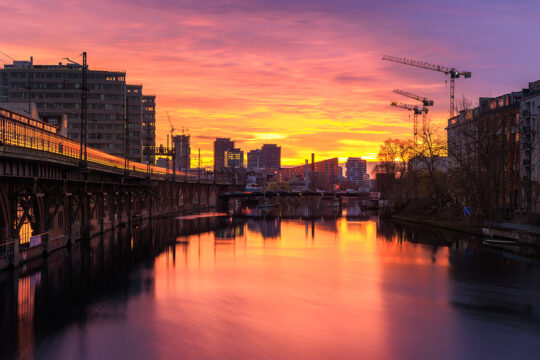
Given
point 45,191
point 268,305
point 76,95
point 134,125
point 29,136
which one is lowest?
point 268,305

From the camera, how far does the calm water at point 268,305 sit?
26.2 meters

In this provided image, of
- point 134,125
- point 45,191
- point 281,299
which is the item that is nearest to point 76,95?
point 134,125

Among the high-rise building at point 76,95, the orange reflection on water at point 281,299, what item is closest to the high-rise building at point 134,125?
the high-rise building at point 76,95

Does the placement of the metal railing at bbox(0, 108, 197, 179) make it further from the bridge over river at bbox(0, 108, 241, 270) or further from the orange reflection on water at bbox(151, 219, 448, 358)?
the orange reflection on water at bbox(151, 219, 448, 358)

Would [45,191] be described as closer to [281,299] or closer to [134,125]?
[281,299]

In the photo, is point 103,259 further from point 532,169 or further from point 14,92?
point 14,92

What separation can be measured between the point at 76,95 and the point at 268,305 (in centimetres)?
12904

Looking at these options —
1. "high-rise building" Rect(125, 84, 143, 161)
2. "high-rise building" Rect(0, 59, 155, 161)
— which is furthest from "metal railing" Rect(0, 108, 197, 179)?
"high-rise building" Rect(125, 84, 143, 161)

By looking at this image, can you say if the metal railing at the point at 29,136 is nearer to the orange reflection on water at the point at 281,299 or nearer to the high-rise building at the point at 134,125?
the orange reflection on water at the point at 281,299

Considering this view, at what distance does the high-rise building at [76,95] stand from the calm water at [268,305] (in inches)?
3760

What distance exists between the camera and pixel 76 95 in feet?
481

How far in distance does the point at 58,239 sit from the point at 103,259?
6515 mm

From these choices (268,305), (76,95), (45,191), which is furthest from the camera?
(76,95)

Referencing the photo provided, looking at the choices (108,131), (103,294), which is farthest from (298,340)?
(108,131)
